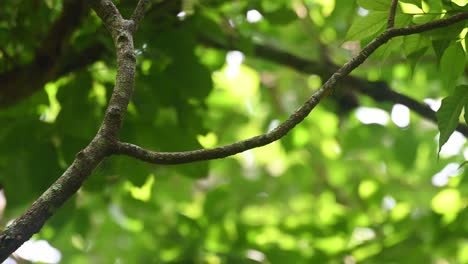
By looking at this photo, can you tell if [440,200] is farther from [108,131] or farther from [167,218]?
[108,131]

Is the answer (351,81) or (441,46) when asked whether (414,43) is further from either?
(351,81)

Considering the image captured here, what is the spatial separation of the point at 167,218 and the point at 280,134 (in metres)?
1.75

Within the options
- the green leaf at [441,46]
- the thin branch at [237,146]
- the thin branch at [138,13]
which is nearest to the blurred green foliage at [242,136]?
the green leaf at [441,46]

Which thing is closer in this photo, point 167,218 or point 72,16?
point 72,16

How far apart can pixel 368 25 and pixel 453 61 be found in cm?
15

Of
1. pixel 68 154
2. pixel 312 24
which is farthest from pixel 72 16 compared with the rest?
pixel 312 24

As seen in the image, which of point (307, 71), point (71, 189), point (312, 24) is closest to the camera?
point (71, 189)

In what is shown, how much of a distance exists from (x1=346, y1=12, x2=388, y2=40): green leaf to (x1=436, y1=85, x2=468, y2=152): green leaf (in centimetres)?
16

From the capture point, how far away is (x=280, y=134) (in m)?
0.93

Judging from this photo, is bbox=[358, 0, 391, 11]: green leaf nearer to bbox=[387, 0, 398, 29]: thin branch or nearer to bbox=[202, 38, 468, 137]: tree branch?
bbox=[387, 0, 398, 29]: thin branch

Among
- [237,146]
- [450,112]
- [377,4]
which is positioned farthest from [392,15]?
[237,146]

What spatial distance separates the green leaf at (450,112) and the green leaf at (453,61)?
44 millimetres

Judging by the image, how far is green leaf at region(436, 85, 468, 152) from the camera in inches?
43.8

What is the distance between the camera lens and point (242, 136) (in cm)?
345
